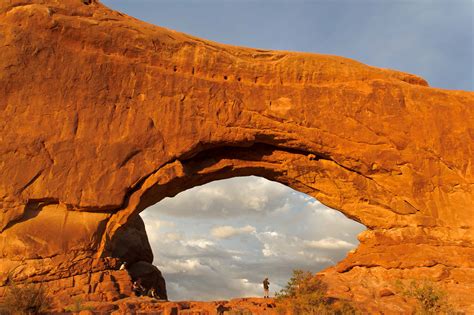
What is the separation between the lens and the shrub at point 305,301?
13.7 meters

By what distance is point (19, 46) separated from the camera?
16.6 meters

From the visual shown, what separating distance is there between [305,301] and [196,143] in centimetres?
730

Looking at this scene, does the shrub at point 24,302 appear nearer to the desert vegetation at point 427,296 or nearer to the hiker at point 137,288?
the hiker at point 137,288

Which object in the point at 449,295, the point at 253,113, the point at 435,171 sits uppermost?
the point at 253,113

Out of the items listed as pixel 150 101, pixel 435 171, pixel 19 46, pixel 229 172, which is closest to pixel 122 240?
pixel 229 172

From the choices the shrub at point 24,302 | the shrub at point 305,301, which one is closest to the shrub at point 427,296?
the shrub at point 305,301

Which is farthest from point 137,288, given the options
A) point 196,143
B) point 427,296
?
point 427,296

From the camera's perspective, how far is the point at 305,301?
557 inches

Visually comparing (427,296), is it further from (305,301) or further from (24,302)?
(24,302)

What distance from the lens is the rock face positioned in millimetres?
15992

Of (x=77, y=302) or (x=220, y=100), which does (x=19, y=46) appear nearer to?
(x=220, y=100)

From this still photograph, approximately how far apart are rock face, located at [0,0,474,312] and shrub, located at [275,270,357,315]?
80.6 inches

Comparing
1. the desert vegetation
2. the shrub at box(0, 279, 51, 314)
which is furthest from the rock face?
the shrub at box(0, 279, 51, 314)

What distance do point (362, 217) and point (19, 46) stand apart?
49.9ft
